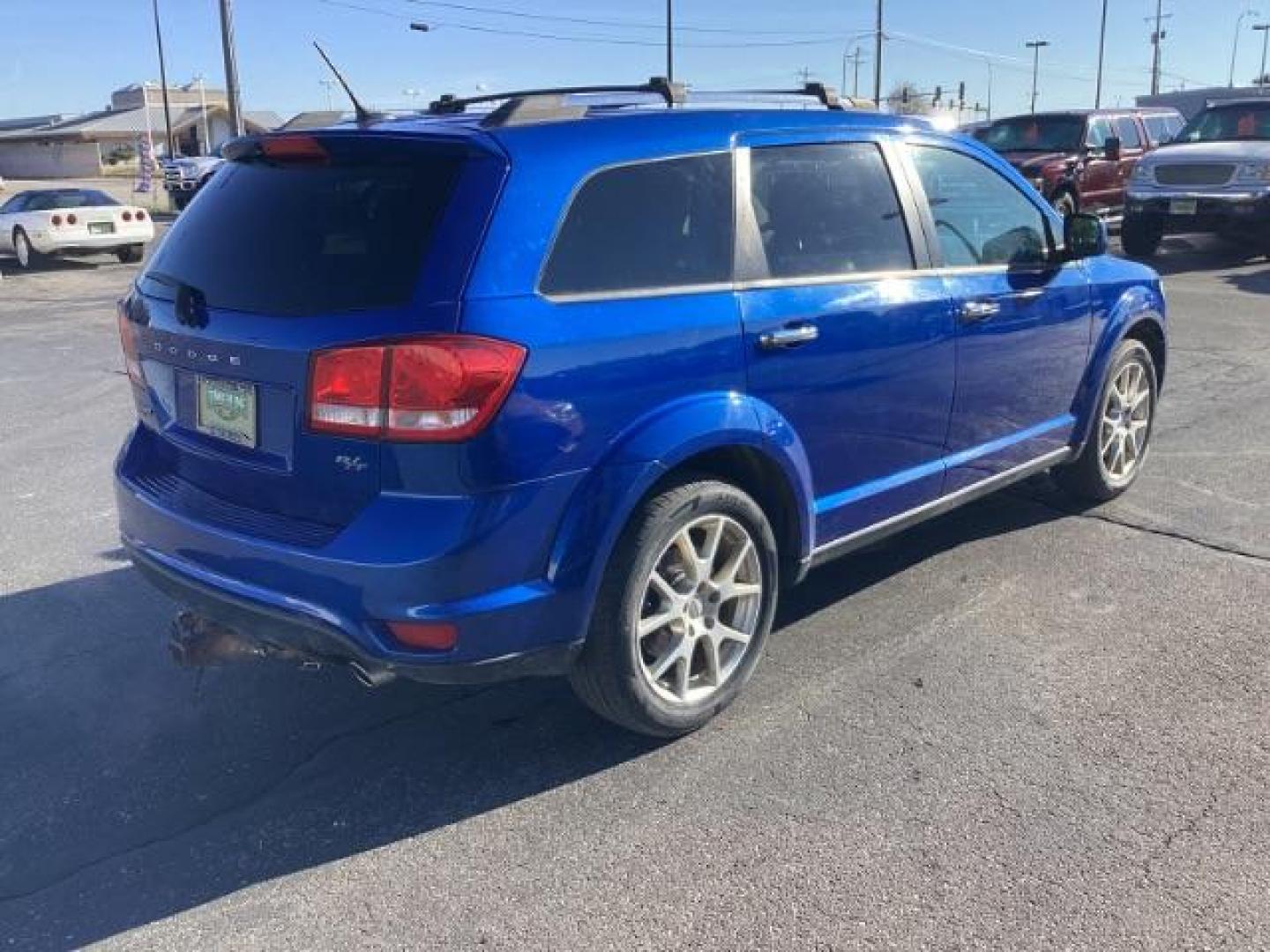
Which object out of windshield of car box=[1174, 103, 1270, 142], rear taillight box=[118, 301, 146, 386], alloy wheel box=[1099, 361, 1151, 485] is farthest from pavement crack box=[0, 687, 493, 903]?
windshield of car box=[1174, 103, 1270, 142]

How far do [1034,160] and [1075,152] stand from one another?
99 centimetres

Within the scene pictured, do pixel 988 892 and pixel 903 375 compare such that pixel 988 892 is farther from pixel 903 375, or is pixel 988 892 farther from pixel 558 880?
pixel 903 375

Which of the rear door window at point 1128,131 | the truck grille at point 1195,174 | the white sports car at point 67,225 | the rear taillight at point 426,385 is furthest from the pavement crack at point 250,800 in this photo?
the white sports car at point 67,225

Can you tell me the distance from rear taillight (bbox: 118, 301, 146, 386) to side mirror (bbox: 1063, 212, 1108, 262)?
11.9 ft

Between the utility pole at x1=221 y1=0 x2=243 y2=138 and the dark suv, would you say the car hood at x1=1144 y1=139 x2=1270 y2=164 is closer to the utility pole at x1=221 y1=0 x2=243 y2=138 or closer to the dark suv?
Answer: the dark suv

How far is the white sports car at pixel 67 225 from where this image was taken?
20.4 metres

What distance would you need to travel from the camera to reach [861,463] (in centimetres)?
402

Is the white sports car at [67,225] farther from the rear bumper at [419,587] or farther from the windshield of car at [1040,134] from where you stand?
the rear bumper at [419,587]

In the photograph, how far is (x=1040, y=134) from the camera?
1817 cm

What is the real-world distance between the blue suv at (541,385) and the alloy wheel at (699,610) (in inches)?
0.4

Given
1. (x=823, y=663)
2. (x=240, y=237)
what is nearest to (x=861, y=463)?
(x=823, y=663)

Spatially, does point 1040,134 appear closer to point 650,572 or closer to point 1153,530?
point 1153,530

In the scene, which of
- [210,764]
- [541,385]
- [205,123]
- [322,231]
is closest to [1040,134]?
[322,231]

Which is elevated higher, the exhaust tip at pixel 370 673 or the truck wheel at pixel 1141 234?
the truck wheel at pixel 1141 234
